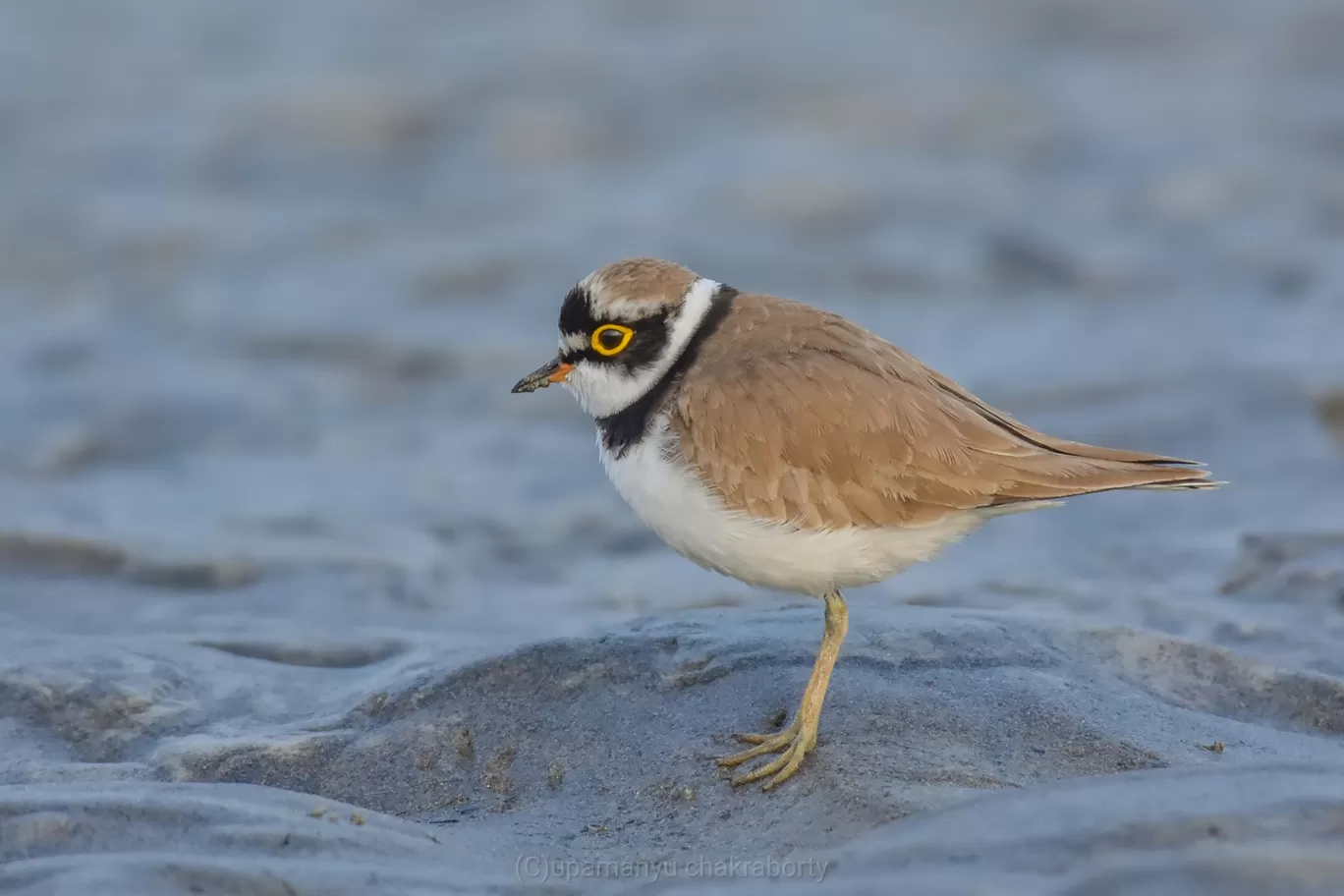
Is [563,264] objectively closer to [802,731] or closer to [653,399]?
Answer: [653,399]

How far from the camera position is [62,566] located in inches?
278

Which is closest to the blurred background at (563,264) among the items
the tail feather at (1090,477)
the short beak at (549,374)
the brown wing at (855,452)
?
the short beak at (549,374)

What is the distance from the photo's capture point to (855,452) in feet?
14.8

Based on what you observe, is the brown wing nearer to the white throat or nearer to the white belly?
the white belly

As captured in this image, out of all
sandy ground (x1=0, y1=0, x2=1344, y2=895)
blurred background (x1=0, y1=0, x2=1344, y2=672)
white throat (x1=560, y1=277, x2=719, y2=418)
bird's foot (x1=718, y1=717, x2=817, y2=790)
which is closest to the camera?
sandy ground (x1=0, y1=0, x2=1344, y2=895)

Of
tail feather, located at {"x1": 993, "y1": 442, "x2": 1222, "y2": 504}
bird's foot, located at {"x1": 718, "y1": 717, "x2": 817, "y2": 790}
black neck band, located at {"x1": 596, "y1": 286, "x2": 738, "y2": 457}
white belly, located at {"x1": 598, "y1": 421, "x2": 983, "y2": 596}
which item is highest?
black neck band, located at {"x1": 596, "y1": 286, "x2": 738, "y2": 457}

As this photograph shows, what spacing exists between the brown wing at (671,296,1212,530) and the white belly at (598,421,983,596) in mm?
45

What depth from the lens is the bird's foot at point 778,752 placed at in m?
4.16

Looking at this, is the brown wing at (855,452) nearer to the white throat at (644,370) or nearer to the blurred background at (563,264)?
the white throat at (644,370)

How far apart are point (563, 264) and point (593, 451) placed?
7.86 feet

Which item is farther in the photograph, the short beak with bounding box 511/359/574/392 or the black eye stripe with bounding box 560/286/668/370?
the short beak with bounding box 511/359/574/392

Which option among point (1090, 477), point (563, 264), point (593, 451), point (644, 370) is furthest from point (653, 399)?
point (563, 264)

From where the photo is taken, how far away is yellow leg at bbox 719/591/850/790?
418 cm

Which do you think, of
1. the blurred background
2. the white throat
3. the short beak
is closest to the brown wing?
the white throat
